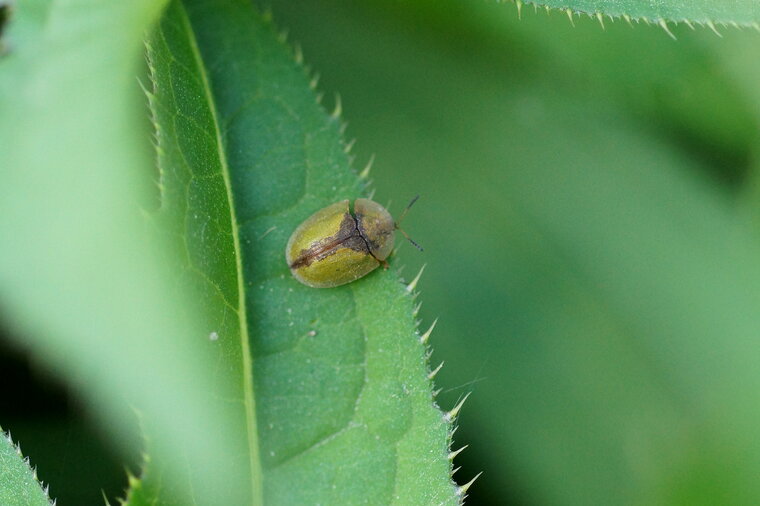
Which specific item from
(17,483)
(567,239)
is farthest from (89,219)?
(567,239)

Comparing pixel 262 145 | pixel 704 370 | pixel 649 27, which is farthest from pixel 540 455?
pixel 649 27

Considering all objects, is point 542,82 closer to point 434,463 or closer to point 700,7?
point 700,7

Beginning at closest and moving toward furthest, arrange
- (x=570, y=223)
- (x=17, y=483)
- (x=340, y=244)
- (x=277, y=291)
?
(x=17, y=483) < (x=277, y=291) < (x=340, y=244) < (x=570, y=223)

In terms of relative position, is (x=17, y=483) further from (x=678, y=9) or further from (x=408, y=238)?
(x=678, y=9)

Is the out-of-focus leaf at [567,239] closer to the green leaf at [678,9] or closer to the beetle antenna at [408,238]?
the beetle antenna at [408,238]

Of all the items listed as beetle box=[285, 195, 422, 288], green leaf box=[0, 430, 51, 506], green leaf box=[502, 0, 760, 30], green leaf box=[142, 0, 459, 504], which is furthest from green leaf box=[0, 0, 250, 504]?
green leaf box=[502, 0, 760, 30]
